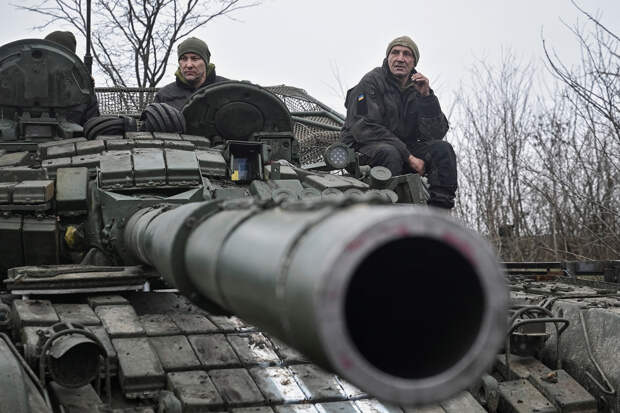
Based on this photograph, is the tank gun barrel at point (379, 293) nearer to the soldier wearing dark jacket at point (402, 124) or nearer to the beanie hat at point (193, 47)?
the soldier wearing dark jacket at point (402, 124)

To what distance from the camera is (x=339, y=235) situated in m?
2.01

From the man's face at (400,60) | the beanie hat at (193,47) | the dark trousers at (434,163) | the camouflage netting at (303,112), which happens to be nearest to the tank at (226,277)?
the dark trousers at (434,163)

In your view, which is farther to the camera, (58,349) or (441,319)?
(58,349)

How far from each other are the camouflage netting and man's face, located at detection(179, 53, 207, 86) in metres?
1.40

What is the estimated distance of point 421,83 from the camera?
945 centimetres

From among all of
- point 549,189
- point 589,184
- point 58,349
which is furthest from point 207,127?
point 549,189

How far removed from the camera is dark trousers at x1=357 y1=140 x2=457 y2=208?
916 cm

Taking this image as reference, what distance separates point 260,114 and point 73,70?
1.72 meters

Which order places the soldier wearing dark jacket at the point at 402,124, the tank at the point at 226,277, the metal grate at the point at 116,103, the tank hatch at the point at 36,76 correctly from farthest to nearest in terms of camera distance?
1. the metal grate at the point at 116,103
2. the soldier wearing dark jacket at the point at 402,124
3. the tank hatch at the point at 36,76
4. the tank at the point at 226,277

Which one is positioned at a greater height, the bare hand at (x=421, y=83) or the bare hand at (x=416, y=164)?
the bare hand at (x=421, y=83)

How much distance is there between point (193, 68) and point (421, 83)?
2396 mm

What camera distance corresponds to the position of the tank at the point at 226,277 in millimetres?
2121

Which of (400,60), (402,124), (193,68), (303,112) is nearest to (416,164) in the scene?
(402,124)

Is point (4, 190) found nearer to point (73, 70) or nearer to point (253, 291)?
point (73, 70)
